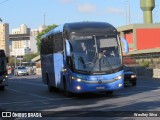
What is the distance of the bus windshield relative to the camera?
1997 cm

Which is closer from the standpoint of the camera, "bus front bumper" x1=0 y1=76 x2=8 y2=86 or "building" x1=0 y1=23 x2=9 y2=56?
"bus front bumper" x1=0 y1=76 x2=8 y2=86

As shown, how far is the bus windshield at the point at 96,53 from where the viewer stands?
65.5ft

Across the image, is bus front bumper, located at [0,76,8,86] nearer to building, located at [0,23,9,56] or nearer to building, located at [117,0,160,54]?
building, located at [117,0,160,54]

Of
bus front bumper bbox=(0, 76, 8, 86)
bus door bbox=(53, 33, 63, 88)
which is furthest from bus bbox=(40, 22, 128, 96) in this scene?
bus front bumper bbox=(0, 76, 8, 86)

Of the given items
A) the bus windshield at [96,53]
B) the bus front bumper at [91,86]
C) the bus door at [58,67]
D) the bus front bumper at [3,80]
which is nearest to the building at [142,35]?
the bus front bumper at [3,80]

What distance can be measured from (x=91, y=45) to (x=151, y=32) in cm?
5532

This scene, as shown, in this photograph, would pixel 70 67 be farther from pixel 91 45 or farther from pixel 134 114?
pixel 134 114

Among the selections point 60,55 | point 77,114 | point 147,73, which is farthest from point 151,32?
point 77,114

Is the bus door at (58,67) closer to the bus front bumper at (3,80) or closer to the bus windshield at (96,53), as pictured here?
the bus windshield at (96,53)

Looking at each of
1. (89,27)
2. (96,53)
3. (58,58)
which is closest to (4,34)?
(58,58)

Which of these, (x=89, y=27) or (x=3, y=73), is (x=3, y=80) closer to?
(x=3, y=73)

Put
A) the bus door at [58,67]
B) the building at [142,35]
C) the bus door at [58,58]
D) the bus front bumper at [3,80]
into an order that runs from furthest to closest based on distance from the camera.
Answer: the building at [142,35] → the bus front bumper at [3,80] → the bus door at [58,67] → the bus door at [58,58]

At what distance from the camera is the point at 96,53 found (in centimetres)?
2008

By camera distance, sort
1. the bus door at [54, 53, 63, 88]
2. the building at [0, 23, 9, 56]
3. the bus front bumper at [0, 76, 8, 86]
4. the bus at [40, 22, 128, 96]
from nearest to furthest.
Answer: the bus at [40, 22, 128, 96]
the bus door at [54, 53, 63, 88]
the bus front bumper at [0, 76, 8, 86]
the building at [0, 23, 9, 56]
